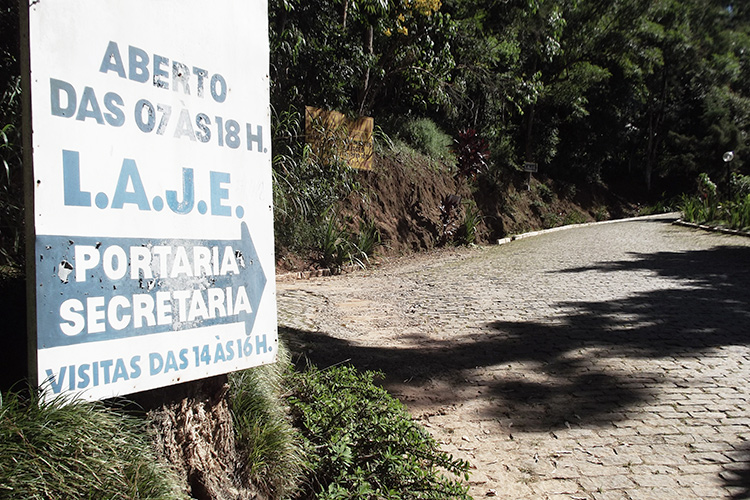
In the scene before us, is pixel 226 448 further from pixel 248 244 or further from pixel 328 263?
pixel 328 263

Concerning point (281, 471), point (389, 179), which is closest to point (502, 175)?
point (389, 179)

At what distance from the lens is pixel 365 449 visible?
10.5 ft

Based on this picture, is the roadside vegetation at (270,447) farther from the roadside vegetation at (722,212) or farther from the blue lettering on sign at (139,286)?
the roadside vegetation at (722,212)

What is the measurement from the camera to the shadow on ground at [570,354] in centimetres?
458

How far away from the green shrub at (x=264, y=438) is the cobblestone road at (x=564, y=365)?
1.18 metres

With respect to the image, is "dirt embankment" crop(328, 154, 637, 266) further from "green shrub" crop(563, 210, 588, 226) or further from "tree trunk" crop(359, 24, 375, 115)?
"green shrub" crop(563, 210, 588, 226)

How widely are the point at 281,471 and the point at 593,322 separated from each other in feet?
16.7

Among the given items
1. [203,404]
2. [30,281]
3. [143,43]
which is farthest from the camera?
[203,404]

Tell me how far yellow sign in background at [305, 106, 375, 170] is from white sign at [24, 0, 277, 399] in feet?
21.5

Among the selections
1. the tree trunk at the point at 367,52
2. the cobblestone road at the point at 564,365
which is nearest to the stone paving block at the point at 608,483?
the cobblestone road at the point at 564,365

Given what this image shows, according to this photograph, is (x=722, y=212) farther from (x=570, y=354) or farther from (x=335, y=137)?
(x=570, y=354)

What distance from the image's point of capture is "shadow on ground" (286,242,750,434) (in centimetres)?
458

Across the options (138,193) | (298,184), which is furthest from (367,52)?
(138,193)

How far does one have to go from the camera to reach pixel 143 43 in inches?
90.8
